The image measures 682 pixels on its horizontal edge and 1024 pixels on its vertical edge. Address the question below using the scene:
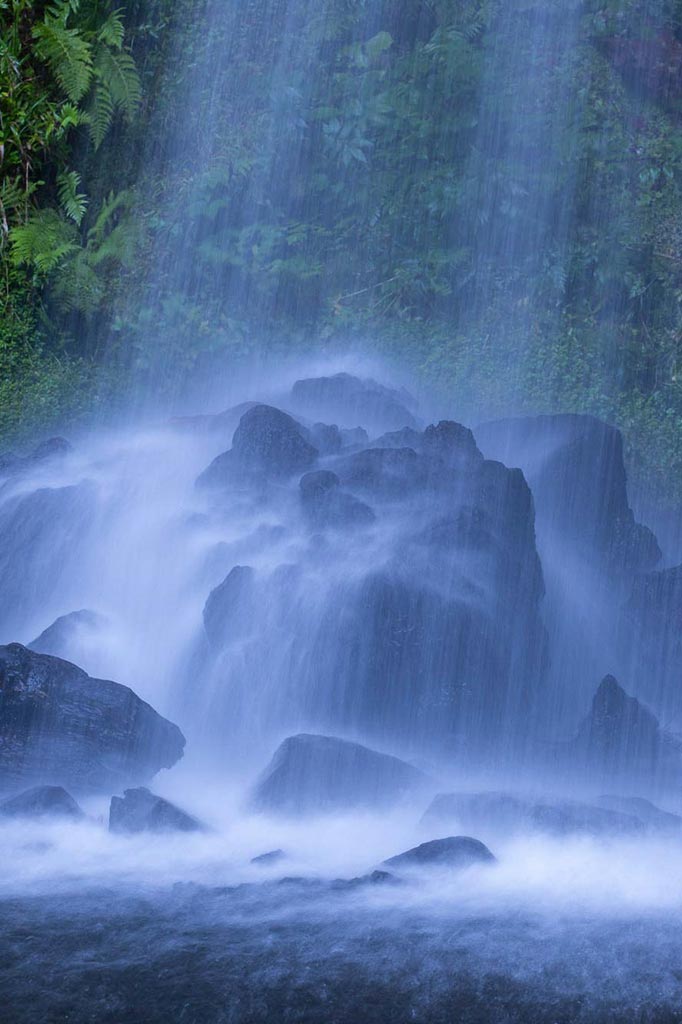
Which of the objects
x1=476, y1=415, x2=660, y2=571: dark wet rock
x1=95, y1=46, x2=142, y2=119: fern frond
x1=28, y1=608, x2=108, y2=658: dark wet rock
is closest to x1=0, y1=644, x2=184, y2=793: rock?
x1=28, y1=608, x2=108, y2=658: dark wet rock

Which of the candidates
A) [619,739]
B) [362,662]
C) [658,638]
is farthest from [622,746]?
[362,662]

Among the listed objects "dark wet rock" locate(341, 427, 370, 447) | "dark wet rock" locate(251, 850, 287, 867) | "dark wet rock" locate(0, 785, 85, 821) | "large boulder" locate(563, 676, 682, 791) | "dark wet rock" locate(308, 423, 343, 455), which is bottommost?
"dark wet rock" locate(251, 850, 287, 867)

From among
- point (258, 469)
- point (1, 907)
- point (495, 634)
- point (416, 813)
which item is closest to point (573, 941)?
point (416, 813)

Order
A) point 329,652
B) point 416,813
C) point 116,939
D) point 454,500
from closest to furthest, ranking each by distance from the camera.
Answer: point 116,939 < point 416,813 < point 329,652 < point 454,500

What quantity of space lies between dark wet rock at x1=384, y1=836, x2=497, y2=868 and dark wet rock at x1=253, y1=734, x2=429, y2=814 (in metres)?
1.14

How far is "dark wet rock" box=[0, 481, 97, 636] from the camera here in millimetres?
11078

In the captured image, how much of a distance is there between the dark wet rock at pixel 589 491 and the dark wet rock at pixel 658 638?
674mm

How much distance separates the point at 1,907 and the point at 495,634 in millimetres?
5007

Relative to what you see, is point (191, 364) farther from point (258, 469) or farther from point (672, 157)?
point (672, 157)

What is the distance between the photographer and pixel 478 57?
17250 mm

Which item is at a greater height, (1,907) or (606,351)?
(606,351)

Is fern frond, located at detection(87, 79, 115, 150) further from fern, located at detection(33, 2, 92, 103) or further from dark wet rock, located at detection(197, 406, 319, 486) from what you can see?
dark wet rock, located at detection(197, 406, 319, 486)

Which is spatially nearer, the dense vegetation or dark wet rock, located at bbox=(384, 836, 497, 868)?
dark wet rock, located at bbox=(384, 836, 497, 868)

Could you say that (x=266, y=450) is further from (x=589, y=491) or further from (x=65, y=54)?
(x=65, y=54)
